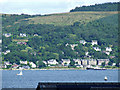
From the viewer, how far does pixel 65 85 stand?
2917 centimetres

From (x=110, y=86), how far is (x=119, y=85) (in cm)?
74

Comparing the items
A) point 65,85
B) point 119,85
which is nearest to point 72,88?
point 65,85

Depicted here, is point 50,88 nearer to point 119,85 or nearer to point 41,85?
point 41,85

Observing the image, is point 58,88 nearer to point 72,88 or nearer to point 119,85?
point 72,88

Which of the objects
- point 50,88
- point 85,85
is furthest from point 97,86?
point 50,88

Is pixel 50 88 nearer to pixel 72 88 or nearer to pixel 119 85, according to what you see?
pixel 72 88

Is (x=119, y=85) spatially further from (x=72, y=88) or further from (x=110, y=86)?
(x=72, y=88)

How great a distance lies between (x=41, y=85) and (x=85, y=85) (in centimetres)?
233

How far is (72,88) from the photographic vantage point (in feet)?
94.6

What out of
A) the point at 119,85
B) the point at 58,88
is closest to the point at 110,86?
the point at 119,85

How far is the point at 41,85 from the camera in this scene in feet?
95.2

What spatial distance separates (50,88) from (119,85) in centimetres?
406

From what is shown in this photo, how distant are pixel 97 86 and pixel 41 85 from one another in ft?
9.64

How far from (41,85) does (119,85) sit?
429 centimetres
